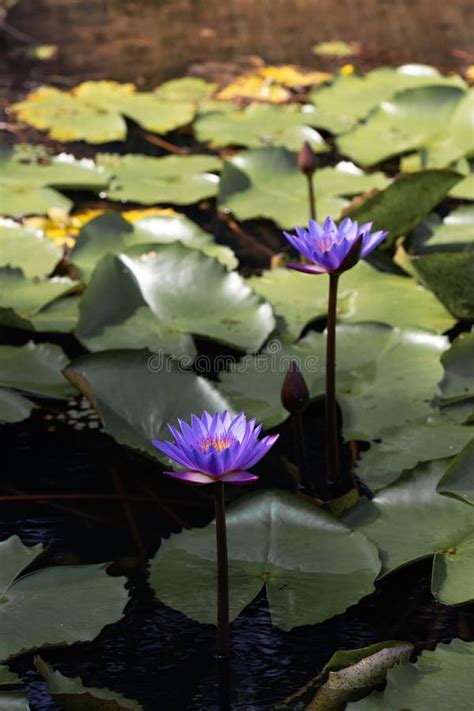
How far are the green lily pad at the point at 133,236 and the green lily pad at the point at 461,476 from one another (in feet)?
2.66

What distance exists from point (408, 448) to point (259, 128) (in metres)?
1.45

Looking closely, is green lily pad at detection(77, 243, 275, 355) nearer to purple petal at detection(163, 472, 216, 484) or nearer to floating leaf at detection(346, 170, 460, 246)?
floating leaf at detection(346, 170, 460, 246)

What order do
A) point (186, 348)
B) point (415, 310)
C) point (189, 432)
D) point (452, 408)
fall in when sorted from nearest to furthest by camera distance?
point (189, 432) < point (452, 408) < point (186, 348) < point (415, 310)

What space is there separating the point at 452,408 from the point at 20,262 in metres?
0.85

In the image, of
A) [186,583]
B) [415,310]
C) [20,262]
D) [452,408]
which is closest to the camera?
[186,583]

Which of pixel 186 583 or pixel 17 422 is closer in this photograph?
pixel 186 583

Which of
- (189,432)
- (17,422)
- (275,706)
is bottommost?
(17,422)

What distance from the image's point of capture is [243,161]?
2.33 metres

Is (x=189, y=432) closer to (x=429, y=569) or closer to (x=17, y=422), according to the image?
(x=429, y=569)

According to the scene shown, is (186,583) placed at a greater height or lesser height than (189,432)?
lesser

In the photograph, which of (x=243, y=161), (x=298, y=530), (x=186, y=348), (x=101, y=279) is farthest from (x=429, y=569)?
(x=243, y=161)

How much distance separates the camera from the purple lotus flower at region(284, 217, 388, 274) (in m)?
1.20

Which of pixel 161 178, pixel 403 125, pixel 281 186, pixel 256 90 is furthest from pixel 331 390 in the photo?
pixel 256 90

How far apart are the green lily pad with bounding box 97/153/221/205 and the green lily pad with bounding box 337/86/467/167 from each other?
0.32 meters
